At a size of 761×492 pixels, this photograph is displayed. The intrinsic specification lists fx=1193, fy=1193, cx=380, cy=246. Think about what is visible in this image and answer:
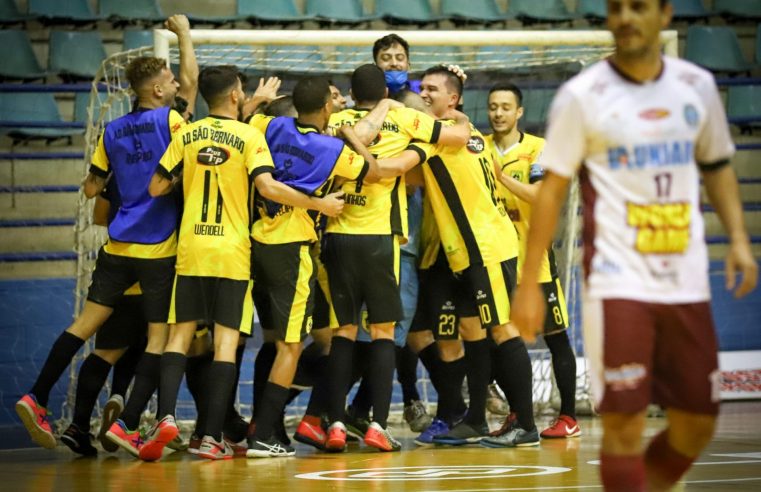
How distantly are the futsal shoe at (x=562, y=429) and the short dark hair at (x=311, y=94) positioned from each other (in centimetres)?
268

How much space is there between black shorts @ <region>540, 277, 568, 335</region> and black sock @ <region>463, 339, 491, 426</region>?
0.52 m

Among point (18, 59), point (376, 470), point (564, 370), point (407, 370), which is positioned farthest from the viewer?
point (18, 59)

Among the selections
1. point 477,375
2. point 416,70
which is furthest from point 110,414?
point 416,70

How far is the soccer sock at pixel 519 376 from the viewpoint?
7.43 metres

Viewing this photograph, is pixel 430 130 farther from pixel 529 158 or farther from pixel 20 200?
pixel 20 200

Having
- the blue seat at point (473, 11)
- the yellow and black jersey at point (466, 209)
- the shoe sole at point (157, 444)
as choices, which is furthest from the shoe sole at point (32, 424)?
the blue seat at point (473, 11)

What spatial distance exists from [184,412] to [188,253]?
324cm

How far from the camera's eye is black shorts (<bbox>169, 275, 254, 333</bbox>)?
6961mm

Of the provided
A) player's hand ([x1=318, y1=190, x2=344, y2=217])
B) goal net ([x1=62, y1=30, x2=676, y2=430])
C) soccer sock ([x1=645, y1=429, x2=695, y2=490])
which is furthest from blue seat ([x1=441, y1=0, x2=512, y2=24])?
soccer sock ([x1=645, y1=429, x2=695, y2=490])

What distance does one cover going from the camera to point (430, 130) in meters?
7.38

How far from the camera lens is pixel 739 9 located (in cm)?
1437

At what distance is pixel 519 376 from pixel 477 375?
0.31 metres

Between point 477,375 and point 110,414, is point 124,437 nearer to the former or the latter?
point 110,414

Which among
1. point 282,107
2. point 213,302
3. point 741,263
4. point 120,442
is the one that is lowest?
point 120,442
